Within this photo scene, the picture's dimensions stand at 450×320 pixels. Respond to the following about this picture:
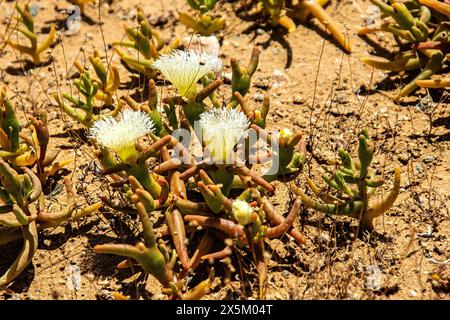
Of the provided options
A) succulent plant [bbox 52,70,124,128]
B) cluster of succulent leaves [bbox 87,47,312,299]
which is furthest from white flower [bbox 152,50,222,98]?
succulent plant [bbox 52,70,124,128]

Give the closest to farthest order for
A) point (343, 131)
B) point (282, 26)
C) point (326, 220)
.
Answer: point (326, 220), point (343, 131), point (282, 26)

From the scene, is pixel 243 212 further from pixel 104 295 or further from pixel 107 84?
pixel 107 84

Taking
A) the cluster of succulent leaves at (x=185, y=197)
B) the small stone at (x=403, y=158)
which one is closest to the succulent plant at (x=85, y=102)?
the cluster of succulent leaves at (x=185, y=197)

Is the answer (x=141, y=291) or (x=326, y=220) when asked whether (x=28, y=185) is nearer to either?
(x=141, y=291)

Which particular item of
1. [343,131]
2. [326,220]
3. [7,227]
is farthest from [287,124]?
[7,227]

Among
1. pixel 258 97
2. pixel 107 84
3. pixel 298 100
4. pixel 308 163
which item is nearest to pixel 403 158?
pixel 308 163

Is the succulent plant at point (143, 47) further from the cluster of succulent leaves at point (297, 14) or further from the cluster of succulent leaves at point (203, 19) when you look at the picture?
the cluster of succulent leaves at point (297, 14)

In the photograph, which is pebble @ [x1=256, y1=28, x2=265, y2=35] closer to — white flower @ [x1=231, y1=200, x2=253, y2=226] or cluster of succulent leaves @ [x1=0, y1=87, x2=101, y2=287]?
cluster of succulent leaves @ [x1=0, y1=87, x2=101, y2=287]
